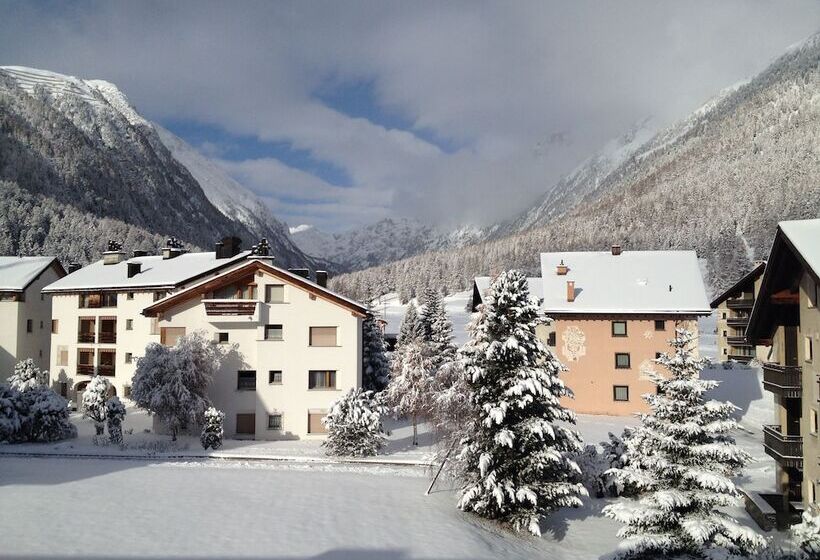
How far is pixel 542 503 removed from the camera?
68.2 feet

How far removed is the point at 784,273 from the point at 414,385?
66.4ft

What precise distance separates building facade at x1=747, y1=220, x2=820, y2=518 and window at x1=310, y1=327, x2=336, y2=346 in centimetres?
2229

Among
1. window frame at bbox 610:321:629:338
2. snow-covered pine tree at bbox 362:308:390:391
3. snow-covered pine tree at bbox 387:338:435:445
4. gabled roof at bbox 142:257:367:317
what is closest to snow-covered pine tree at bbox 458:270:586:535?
snow-covered pine tree at bbox 387:338:435:445

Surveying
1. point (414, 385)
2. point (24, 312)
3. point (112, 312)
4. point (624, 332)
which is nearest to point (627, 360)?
point (624, 332)

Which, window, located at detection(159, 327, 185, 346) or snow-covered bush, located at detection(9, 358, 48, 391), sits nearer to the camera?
window, located at detection(159, 327, 185, 346)

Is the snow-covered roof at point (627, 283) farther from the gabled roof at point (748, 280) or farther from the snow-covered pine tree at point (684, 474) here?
the snow-covered pine tree at point (684, 474)

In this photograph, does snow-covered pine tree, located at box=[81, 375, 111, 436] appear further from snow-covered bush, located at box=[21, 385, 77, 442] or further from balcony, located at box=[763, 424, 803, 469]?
balcony, located at box=[763, 424, 803, 469]

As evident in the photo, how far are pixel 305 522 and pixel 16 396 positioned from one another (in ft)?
70.8

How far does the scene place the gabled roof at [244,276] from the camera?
34562 millimetres

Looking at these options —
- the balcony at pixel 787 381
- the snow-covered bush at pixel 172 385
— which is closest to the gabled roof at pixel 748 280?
the balcony at pixel 787 381

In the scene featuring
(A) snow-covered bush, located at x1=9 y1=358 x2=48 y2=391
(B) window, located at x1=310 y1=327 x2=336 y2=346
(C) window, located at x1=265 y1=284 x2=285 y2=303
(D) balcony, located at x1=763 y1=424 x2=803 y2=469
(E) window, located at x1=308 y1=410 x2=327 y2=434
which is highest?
(C) window, located at x1=265 y1=284 x2=285 y2=303

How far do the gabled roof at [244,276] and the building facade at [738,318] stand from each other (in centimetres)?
4907

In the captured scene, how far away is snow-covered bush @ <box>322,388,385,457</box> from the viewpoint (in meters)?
29.1

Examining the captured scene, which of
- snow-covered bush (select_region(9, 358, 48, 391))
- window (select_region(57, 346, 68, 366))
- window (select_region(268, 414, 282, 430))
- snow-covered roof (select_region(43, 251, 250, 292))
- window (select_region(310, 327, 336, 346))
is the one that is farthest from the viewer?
window (select_region(57, 346, 68, 366))
